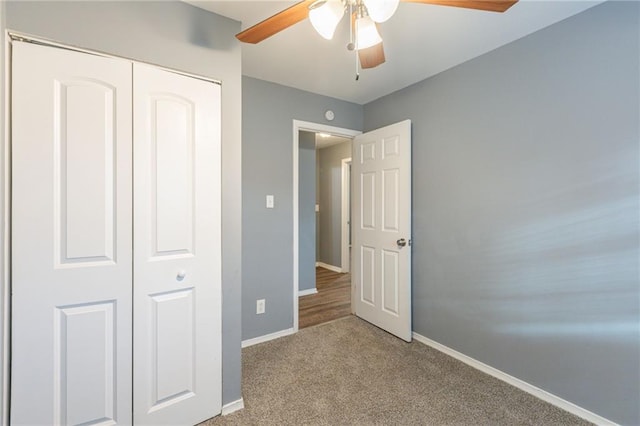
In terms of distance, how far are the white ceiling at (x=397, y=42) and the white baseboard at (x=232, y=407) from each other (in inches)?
89.2

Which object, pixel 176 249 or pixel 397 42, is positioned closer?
pixel 176 249

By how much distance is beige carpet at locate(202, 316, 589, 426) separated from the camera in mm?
1638

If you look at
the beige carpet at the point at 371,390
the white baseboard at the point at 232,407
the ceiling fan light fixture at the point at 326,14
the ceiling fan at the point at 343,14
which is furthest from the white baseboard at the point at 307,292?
the ceiling fan light fixture at the point at 326,14

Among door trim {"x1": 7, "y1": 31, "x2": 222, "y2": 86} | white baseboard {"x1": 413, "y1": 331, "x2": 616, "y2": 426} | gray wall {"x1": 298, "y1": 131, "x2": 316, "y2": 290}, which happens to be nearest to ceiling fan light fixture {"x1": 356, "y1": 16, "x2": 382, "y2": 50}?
door trim {"x1": 7, "y1": 31, "x2": 222, "y2": 86}

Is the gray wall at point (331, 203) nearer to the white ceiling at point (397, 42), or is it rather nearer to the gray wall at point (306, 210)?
the gray wall at point (306, 210)

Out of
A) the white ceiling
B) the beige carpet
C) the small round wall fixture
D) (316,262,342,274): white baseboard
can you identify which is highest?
A: the white ceiling

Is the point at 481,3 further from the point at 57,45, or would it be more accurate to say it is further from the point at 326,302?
the point at 326,302

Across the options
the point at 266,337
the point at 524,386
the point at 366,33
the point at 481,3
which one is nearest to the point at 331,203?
the point at 266,337

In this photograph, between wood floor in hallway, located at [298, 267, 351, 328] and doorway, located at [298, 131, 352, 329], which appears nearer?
wood floor in hallway, located at [298, 267, 351, 328]

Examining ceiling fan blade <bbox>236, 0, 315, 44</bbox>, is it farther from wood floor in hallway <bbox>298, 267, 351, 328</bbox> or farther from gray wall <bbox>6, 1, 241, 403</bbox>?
wood floor in hallway <bbox>298, 267, 351, 328</bbox>

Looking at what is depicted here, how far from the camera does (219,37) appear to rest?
1.62m

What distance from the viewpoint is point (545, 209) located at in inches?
70.5

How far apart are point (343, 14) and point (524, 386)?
246cm

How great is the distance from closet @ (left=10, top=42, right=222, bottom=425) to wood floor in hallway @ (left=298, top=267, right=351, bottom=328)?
1.61 m
